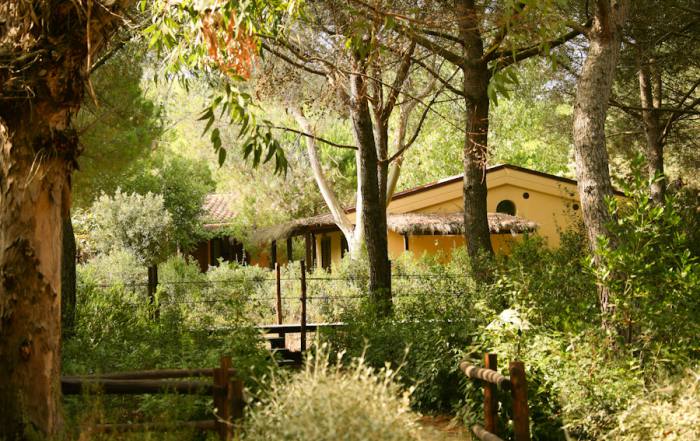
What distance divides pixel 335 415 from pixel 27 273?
233 cm

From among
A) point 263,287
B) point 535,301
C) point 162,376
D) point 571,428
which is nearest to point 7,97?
point 162,376

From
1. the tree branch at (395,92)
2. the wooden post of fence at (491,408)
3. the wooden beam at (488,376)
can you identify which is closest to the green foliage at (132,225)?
the tree branch at (395,92)

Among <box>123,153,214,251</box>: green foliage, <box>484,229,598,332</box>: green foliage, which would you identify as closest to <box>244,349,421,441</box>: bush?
<box>484,229,598,332</box>: green foliage

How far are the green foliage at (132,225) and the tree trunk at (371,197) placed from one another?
51.7 ft

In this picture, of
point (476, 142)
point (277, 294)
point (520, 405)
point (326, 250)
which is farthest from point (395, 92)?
point (326, 250)

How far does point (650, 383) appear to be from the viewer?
23.9 feet

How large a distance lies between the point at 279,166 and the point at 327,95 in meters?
8.43

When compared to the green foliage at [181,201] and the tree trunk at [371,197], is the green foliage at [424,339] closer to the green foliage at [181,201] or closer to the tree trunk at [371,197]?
the tree trunk at [371,197]

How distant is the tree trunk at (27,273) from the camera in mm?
5230

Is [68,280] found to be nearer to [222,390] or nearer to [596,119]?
[222,390]

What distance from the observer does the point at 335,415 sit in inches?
158

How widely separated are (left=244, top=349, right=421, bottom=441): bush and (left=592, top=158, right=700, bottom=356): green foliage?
401cm

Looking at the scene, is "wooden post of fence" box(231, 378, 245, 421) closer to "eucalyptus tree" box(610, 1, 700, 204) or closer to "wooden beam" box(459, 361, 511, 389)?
"wooden beam" box(459, 361, 511, 389)

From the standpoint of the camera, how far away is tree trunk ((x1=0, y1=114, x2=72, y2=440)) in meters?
5.23
